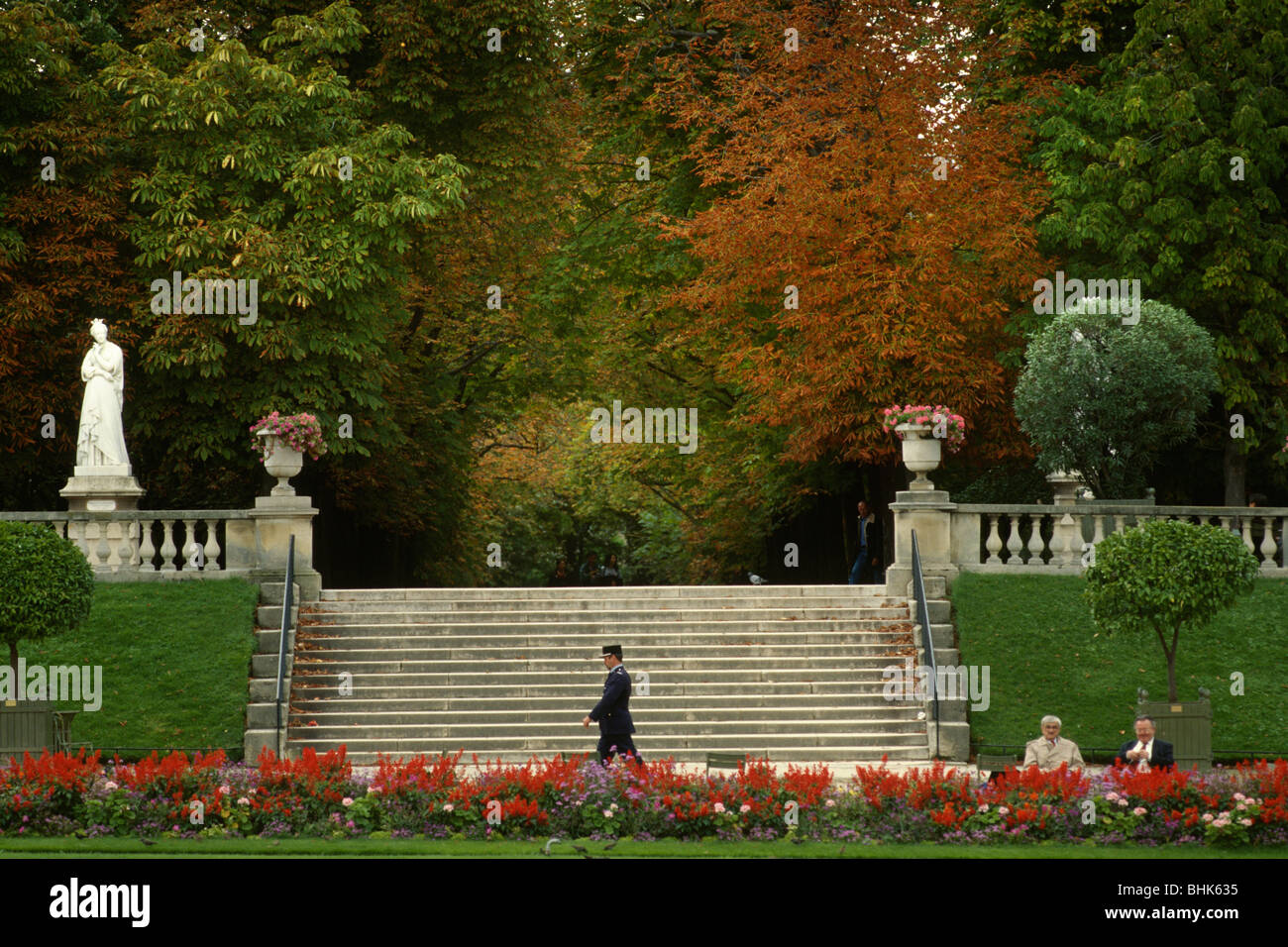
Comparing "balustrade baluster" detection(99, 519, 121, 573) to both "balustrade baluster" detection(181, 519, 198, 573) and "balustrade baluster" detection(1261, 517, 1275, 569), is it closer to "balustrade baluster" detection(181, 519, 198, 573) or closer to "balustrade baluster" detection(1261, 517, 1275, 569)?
"balustrade baluster" detection(181, 519, 198, 573)

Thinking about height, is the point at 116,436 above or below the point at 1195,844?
above

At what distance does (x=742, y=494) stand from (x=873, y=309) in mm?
12944

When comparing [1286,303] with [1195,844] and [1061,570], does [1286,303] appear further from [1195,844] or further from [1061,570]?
[1195,844]

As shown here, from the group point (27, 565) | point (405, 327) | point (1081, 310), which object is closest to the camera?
point (27, 565)

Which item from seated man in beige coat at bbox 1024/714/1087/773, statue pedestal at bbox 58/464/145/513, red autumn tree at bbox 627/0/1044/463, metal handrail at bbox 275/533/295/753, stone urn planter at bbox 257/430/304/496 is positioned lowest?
seated man in beige coat at bbox 1024/714/1087/773

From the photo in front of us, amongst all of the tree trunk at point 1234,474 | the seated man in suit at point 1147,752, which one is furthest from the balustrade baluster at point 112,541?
the tree trunk at point 1234,474

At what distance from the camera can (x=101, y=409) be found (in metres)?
24.2

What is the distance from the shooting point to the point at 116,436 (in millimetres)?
24453

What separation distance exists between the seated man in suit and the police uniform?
479 centimetres

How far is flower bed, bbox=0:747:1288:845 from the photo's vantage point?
1337 cm

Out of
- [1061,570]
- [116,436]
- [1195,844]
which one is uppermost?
[116,436]

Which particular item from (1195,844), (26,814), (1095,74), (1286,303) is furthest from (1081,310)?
(26,814)

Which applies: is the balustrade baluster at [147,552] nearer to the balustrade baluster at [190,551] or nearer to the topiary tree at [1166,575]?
the balustrade baluster at [190,551]

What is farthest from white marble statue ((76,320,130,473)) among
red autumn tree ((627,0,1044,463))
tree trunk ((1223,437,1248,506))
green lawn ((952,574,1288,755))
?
tree trunk ((1223,437,1248,506))
